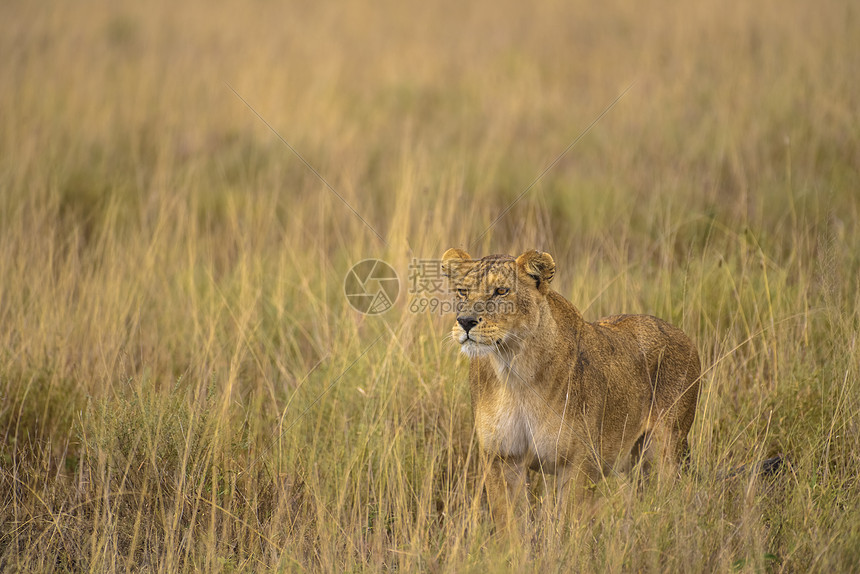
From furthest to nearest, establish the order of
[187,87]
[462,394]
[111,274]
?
[187,87] → [111,274] → [462,394]

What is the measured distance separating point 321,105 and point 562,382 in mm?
8904

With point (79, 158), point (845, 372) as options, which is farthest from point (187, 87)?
point (845, 372)

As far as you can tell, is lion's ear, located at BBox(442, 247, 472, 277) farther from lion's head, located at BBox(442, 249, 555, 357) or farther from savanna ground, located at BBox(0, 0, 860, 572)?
savanna ground, located at BBox(0, 0, 860, 572)

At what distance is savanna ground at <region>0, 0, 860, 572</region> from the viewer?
4.17m

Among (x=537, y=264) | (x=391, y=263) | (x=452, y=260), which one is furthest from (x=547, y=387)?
(x=391, y=263)

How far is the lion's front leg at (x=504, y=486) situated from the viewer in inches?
163

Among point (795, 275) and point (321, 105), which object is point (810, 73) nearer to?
point (795, 275)

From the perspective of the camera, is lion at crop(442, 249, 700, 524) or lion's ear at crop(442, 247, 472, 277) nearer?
lion at crop(442, 249, 700, 524)

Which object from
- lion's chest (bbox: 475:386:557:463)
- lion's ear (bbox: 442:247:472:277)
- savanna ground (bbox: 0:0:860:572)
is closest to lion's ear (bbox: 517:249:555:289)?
lion's ear (bbox: 442:247:472:277)

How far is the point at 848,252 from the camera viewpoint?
6.44 meters

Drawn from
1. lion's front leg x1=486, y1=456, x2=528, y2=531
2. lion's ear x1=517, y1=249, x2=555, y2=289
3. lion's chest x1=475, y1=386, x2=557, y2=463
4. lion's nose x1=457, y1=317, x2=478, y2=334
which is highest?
lion's ear x1=517, y1=249, x2=555, y2=289

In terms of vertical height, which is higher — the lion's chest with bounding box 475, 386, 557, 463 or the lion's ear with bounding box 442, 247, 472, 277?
the lion's ear with bounding box 442, 247, 472, 277

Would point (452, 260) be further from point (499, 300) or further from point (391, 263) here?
point (391, 263)

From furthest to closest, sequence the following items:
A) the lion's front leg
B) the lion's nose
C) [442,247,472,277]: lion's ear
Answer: [442,247,472,277]: lion's ear
the lion's front leg
the lion's nose
